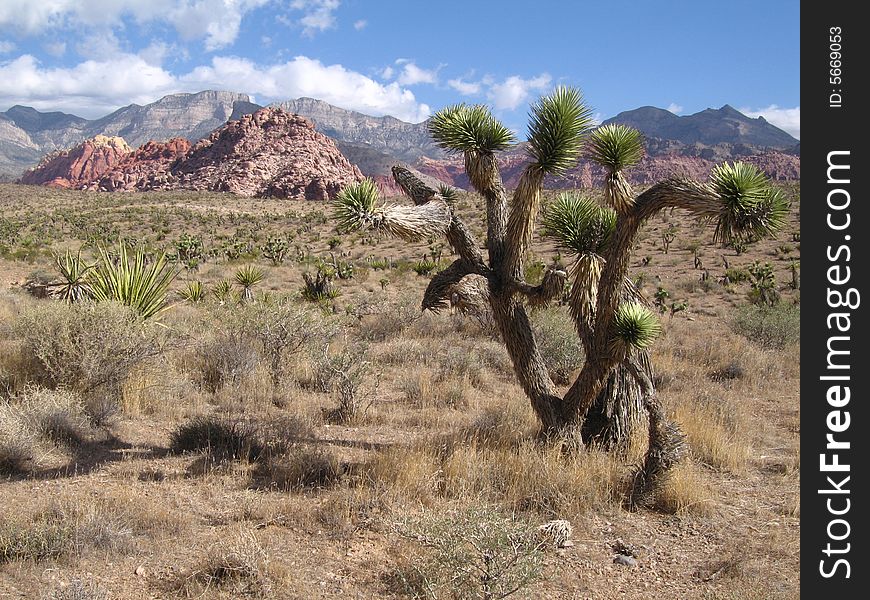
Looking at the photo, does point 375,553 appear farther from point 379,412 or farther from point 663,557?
point 379,412

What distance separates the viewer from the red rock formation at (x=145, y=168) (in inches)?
3848

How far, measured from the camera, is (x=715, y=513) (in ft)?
15.7

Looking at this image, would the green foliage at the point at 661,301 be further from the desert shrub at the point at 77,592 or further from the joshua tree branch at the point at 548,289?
the desert shrub at the point at 77,592

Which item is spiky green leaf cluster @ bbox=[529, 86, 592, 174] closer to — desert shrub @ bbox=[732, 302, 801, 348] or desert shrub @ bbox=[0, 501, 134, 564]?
desert shrub @ bbox=[0, 501, 134, 564]

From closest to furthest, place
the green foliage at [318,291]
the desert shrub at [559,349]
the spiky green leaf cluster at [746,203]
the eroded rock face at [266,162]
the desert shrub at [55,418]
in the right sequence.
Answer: the spiky green leaf cluster at [746,203] < the desert shrub at [55,418] < the desert shrub at [559,349] < the green foliage at [318,291] < the eroded rock face at [266,162]

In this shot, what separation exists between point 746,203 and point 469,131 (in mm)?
2448

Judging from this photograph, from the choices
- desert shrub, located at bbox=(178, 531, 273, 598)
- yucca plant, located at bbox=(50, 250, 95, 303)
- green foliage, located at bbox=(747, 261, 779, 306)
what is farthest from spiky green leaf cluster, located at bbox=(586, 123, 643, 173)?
green foliage, located at bbox=(747, 261, 779, 306)

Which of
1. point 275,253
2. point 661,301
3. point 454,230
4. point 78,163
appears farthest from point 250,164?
point 454,230

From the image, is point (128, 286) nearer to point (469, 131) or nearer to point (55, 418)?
point (55, 418)

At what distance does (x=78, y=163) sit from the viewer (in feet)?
488

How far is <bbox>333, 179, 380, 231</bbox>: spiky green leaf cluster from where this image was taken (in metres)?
4.95

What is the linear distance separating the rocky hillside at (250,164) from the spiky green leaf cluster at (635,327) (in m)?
71.3

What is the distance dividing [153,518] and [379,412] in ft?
10.5

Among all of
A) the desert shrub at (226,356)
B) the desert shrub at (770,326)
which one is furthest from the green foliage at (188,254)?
the desert shrub at (770,326)
